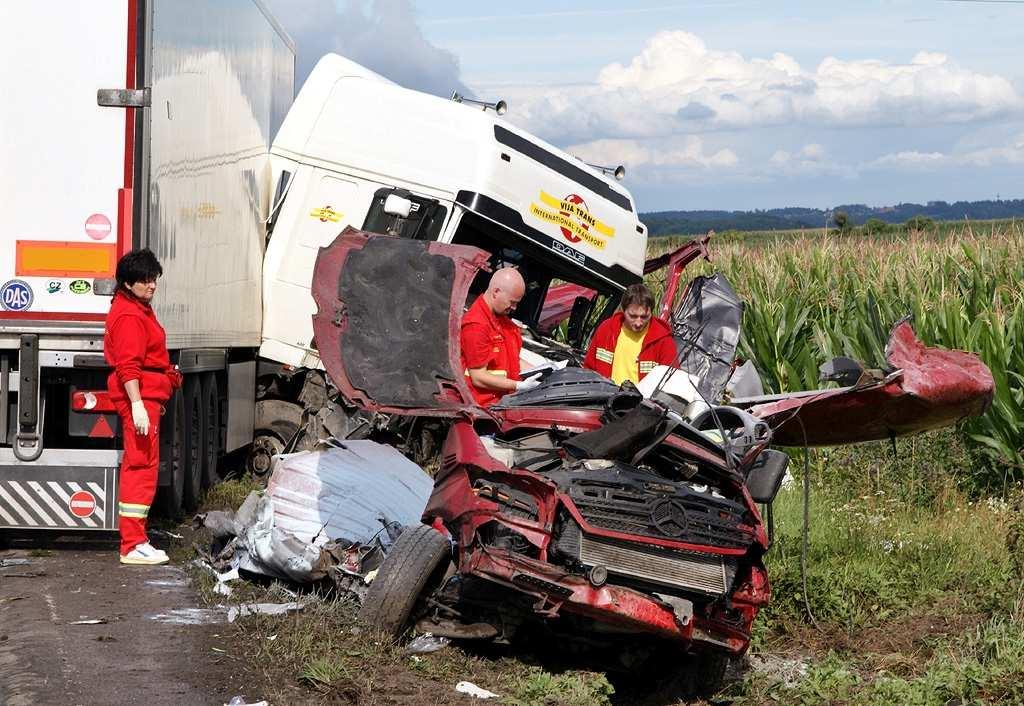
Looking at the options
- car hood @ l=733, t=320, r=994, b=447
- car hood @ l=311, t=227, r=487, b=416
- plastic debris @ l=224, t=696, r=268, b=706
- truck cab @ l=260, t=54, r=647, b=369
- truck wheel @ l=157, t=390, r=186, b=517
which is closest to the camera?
plastic debris @ l=224, t=696, r=268, b=706

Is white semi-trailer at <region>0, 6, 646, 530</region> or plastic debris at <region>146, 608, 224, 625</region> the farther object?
white semi-trailer at <region>0, 6, 646, 530</region>

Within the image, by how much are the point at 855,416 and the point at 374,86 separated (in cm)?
644

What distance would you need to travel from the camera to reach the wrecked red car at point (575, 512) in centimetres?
631

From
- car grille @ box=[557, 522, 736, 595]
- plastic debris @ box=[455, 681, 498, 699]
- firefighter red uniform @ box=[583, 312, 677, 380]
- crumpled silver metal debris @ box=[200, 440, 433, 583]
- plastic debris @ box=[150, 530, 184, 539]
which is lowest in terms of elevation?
plastic debris @ box=[150, 530, 184, 539]

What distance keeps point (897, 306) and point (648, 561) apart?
8.86m

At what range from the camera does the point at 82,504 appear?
9352 mm

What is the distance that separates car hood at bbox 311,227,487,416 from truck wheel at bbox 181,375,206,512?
261 cm

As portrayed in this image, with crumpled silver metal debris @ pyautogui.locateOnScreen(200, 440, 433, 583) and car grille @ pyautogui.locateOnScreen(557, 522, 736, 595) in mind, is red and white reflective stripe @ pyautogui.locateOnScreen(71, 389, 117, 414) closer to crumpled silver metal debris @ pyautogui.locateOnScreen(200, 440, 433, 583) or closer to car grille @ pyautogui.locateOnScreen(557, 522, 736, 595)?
crumpled silver metal debris @ pyautogui.locateOnScreen(200, 440, 433, 583)

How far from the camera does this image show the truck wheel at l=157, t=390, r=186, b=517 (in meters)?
10.1

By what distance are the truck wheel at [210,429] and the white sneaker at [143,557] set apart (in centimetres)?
228

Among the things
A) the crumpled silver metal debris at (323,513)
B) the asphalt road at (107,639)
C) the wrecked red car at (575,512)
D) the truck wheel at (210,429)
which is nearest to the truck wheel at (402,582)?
the wrecked red car at (575,512)

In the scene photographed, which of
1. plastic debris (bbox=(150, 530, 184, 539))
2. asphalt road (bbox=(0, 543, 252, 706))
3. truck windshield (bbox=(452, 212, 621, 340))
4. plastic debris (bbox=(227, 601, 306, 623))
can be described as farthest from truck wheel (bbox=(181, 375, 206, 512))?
plastic debris (bbox=(227, 601, 306, 623))

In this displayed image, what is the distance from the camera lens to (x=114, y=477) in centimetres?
935

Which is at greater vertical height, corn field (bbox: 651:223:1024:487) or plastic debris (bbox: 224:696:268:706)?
corn field (bbox: 651:223:1024:487)
